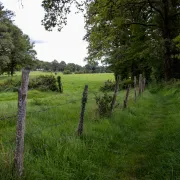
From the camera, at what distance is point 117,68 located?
1519 inches

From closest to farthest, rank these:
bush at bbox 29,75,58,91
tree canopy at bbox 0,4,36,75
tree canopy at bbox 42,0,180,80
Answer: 1. tree canopy at bbox 42,0,180,80
2. bush at bbox 29,75,58,91
3. tree canopy at bbox 0,4,36,75

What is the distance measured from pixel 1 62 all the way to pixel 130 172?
41749 mm

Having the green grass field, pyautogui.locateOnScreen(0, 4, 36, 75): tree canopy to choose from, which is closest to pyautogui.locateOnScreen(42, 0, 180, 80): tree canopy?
the green grass field

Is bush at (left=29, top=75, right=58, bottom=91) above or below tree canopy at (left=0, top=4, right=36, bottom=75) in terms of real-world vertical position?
below

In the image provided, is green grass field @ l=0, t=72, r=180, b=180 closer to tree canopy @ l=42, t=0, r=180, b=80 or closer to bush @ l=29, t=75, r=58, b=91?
tree canopy @ l=42, t=0, r=180, b=80

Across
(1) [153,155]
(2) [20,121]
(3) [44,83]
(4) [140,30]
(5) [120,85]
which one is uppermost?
(4) [140,30]

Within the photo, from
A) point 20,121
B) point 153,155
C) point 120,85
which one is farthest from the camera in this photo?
point 120,85

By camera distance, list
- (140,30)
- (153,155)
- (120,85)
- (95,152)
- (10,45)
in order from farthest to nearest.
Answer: (10,45)
(120,85)
(140,30)
(153,155)
(95,152)

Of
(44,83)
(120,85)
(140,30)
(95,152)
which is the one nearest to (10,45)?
(44,83)

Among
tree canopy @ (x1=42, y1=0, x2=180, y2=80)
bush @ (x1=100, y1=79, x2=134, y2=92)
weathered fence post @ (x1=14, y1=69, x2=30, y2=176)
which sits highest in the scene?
tree canopy @ (x1=42, y1=0, x2=180, y2=80)

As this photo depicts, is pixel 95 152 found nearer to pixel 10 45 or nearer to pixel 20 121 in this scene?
pixel 20 121

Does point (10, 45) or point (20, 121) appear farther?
point (10, 45)

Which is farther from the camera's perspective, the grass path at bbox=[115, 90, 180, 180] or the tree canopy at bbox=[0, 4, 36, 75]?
the tree canopy at bbox=[0, 4, 36, 75]

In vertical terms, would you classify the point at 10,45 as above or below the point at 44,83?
above
